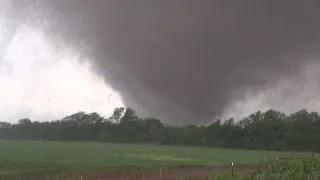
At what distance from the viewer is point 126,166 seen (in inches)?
2473

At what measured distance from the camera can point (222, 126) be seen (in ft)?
574

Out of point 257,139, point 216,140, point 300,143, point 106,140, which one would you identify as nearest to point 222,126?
point 216,140

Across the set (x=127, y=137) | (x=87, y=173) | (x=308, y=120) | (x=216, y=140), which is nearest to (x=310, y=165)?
(x=87, y=173)

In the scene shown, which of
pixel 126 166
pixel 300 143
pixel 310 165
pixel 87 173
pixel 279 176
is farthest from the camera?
pixel 300 143

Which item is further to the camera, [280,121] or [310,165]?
[280,121]

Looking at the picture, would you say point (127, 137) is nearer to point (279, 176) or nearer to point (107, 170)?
point (107, 170)

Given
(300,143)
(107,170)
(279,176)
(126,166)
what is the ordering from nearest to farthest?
(279,176)
(107,170)
(126,166)
(300,143)

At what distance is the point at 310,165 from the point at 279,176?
3.62 m

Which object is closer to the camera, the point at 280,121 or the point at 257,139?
the point at 257,139

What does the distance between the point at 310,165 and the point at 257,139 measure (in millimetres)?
131479

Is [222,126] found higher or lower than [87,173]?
higher

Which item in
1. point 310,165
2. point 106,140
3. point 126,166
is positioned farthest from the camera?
point 106,140

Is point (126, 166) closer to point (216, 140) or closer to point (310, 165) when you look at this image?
point (310, 165)

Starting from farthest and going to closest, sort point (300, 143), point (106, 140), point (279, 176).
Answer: point (106, 140) → point (300, 143) → point (279, 176)
